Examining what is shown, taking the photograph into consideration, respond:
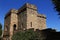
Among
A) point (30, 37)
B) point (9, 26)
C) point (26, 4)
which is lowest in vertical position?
point (30, 37)

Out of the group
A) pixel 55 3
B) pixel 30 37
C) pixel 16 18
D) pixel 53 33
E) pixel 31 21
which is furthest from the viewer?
pixel 16 18

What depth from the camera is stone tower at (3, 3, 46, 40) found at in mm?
32031

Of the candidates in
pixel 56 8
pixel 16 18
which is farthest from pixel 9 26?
pixel 56 8

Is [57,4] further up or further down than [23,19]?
further up

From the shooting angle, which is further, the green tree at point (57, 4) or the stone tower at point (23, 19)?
the stone tower at point (23, 19)

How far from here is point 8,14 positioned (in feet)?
121

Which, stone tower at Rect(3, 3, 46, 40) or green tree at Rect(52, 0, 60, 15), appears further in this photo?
stone tower at Rect(3, 3, 46, 40)

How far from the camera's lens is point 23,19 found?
32719mm

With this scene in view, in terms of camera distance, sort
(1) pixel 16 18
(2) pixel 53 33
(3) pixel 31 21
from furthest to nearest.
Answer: (1) pixel 16 18
(3) pixel 31 21
(2) pixel 53 33

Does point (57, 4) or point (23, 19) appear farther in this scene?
point (23, 19)

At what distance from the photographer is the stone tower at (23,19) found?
32031 millimetres

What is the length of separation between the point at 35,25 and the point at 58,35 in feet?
41.3

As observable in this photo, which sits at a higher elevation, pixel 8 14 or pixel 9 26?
pixel 8 14

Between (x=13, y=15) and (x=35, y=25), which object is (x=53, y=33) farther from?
(x=13, y=15)
